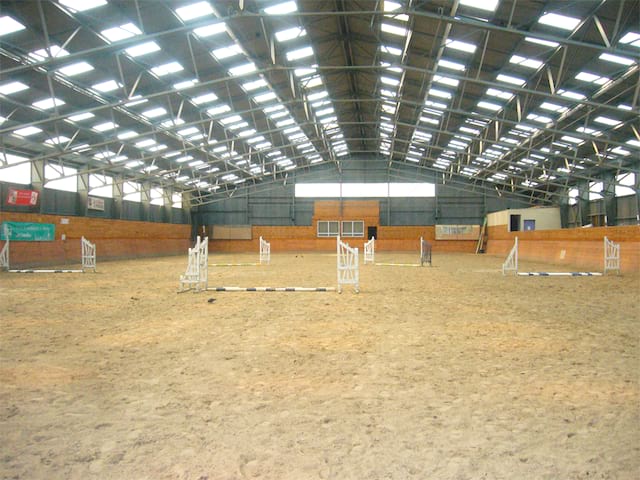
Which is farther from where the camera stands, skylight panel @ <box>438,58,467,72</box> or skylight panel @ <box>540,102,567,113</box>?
skylight panel @ <box>540,102,567,113</box>

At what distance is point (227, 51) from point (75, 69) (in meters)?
4.97

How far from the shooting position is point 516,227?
3338 centimetres

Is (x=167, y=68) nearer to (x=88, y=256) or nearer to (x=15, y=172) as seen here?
(x=88, y=256)

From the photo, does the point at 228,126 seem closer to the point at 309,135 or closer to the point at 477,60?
the point at 309,135

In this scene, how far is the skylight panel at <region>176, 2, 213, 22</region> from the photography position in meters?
11.1

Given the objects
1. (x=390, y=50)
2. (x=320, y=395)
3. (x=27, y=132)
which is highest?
(x=390, y=50)

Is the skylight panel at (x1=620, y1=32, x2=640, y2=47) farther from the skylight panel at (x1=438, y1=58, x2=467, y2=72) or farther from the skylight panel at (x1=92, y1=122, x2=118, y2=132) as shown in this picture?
the skylight panel at (x1=92, y1=122, x2=118, y2=132)

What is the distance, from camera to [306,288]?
1071cm

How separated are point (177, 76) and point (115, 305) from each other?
9.91 meters

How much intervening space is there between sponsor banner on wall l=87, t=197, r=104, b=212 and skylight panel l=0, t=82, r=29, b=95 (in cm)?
1247

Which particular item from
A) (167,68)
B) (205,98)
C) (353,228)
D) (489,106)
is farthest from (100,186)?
(489,106)

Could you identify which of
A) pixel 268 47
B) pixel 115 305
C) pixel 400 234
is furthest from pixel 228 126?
pixel 400 234

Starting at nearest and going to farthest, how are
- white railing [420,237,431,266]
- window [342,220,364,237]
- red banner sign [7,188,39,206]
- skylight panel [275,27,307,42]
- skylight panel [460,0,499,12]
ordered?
skylight panel [460,0,499,12] → skylight panel [275,27,307,42] → red banner sign [7,188,39,206] → white railing [420,237,431,266] → window [342,220,364,237]

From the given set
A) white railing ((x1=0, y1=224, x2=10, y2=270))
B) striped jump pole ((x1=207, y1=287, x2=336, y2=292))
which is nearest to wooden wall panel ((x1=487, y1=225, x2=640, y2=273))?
striped jump pole ((x1=207, y1=287, x2=336, y2=292))
